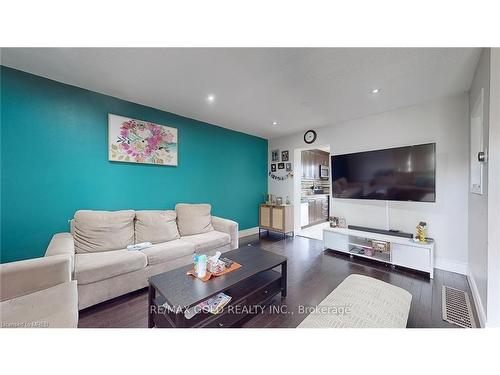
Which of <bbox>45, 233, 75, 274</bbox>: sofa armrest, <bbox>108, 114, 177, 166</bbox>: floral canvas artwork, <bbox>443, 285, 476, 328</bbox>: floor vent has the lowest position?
<bbox>443, 285, 476, 328</bbox>: floor vent

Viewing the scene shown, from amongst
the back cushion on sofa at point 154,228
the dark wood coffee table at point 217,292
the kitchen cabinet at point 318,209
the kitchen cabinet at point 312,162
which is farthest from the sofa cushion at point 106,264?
the kitchen cabinet at point 318,209

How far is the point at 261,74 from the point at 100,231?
2413 mm

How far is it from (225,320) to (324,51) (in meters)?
2.27

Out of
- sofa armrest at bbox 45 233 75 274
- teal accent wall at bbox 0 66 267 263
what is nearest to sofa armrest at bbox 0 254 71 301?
sofa armrest at bbox 45 233 75 274

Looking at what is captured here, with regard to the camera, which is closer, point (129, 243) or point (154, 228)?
point (129, 243)

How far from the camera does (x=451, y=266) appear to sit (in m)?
2.34

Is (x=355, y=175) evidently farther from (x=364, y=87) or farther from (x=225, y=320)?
(x=225, y=320)

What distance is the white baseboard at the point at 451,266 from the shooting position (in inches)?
88.8

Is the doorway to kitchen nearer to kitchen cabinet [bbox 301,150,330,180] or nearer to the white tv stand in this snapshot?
kitchen cabinet [bbox 301,150,330,180]

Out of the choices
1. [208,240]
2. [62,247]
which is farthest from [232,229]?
[62,247]

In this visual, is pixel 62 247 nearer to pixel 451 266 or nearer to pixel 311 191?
pixel 451 266

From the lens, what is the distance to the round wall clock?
3.76 metres

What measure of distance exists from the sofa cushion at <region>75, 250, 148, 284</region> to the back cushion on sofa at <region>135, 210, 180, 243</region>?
0.34 meters
